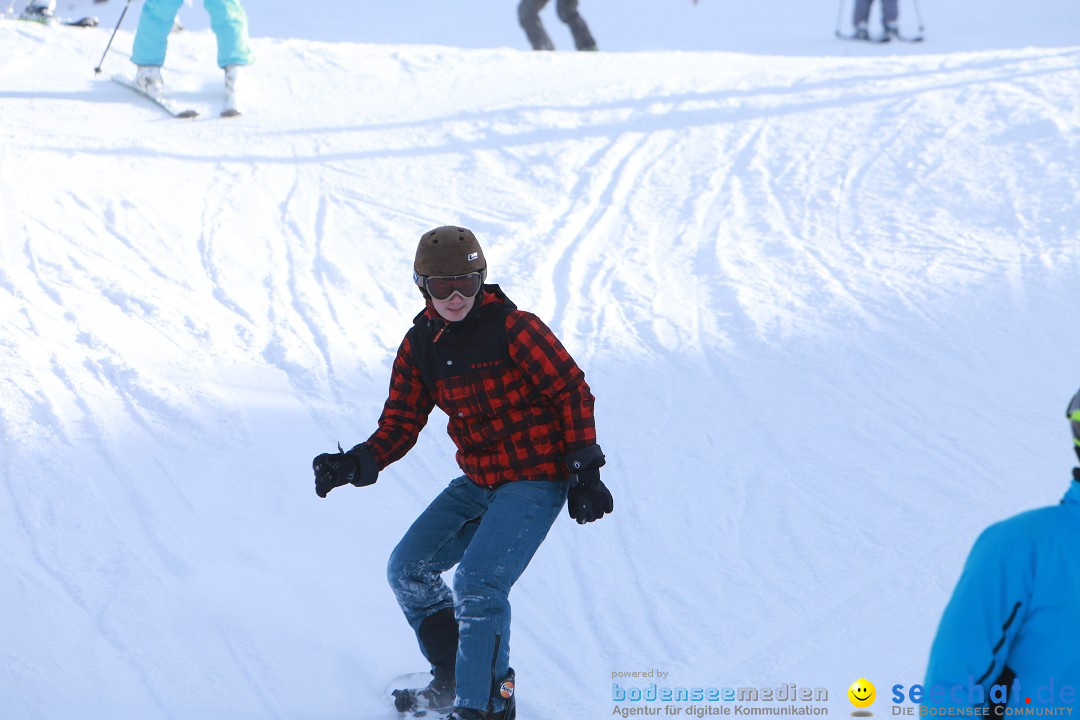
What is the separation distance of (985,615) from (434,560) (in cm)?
161

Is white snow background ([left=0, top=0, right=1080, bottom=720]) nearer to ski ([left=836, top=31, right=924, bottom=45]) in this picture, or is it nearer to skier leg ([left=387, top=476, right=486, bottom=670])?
skier leg ([left=387, top=476, right=486, bottom=670])

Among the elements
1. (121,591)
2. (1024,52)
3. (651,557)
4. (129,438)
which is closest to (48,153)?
(129,438)

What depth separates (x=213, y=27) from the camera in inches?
391

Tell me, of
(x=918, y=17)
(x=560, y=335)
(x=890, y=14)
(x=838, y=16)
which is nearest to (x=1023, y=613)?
(x=560, y=335)

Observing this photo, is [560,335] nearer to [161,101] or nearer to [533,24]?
[161,101]

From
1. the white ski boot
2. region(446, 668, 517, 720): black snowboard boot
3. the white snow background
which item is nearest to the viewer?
region(446, 668, 517, 720): black snowboard boot

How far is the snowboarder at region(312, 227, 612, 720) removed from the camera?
2.89 m

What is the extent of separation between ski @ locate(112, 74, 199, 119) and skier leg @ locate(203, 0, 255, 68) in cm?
50

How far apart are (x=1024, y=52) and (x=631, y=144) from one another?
4.25 meters

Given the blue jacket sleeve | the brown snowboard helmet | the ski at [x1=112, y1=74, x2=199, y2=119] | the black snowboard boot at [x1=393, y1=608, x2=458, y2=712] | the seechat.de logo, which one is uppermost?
the ski at [x1=112, y1=74, x2=199, y2=119]

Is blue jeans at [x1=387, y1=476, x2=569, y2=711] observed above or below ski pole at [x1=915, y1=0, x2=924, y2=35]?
below

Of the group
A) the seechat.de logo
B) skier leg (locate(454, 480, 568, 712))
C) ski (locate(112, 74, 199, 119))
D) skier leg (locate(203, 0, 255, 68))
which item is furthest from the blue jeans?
skier leg (locate(203, 0, 255, 68))

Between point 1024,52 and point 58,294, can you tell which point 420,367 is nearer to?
point 58,294

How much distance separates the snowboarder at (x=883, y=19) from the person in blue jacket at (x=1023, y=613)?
1400cm
